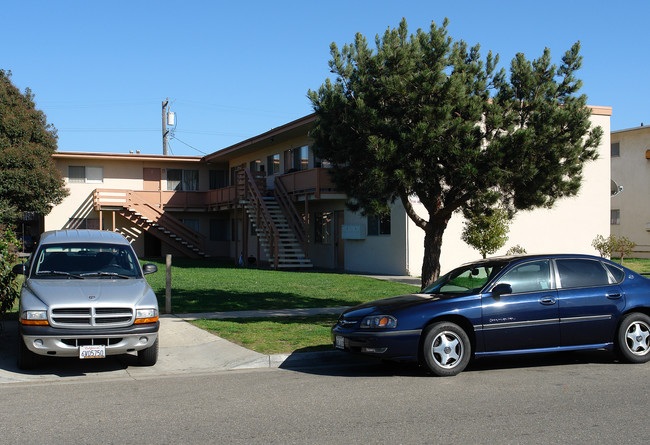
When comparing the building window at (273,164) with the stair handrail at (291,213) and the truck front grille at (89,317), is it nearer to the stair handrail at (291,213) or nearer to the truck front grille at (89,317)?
the stair handrail at (291,213)

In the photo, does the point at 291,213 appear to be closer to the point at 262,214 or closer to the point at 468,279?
the point at 262,214

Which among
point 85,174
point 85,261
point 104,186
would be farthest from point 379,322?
point 85,174

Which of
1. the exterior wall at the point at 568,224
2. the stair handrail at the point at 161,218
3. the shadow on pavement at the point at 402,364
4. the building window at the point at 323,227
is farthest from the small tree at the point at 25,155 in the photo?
the shadow on pavement at the point at 402,364

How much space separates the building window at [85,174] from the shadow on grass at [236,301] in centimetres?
Answer: 2130

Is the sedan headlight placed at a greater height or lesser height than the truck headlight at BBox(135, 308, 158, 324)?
lesser

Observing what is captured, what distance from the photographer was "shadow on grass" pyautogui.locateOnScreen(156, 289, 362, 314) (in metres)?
13.9

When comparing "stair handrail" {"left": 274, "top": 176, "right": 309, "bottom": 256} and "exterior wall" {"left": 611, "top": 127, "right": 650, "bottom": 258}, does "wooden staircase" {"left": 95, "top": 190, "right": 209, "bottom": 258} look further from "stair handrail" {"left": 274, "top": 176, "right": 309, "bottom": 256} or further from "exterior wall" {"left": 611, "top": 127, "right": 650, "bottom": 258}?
"exterior wall" {"left": 611, "top": 127, "right": 650, "bottom": 258}

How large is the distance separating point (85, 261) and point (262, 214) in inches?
675

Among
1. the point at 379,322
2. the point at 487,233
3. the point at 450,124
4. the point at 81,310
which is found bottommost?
the point at 379,322

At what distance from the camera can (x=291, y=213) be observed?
2658 centimetres

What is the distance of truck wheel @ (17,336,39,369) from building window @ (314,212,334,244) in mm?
18833

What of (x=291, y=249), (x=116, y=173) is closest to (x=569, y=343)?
(x=291, y=249)

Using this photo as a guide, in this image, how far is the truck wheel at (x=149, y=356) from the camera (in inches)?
336

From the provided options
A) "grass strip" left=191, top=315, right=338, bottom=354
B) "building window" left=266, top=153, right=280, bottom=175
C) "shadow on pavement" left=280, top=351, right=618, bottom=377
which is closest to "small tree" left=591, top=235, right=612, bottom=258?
"building window" left=266, top=153, right=280, bottom=175
